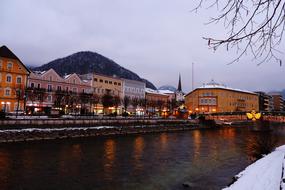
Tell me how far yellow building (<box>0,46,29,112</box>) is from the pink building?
249 cm

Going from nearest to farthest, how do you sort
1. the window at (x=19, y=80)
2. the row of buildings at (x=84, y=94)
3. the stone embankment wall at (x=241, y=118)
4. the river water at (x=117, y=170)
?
the river water at (x=117, y=170) → the row of buildings at (x=84, y=94) → the window at (x=19, y=80) → the stone embankment wall at (x=241, y=118)

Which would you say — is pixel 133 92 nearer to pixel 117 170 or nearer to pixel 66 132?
pixel 66 132

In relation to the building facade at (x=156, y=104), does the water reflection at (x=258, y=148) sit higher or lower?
lower

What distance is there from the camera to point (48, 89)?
65438mm

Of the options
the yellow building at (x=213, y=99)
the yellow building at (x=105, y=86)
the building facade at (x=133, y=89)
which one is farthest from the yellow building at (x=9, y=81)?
the yellow building at (x=213, y=99)

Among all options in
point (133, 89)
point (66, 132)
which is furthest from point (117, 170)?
point (133, 89)

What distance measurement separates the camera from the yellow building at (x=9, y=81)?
53.9 meters

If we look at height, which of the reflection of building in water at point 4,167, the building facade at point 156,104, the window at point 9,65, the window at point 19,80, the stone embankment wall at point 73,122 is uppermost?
the window at point 9,65

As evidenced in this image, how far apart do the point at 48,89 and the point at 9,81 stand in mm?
11190

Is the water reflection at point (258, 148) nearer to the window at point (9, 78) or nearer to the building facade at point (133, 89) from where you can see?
the window at point (9, 78)

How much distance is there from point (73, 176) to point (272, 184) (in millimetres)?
10474

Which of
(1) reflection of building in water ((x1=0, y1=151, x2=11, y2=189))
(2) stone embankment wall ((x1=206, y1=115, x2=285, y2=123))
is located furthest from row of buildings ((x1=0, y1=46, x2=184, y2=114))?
(1) reflection of building in water ((x1=0, y1=151, x2=11, y2=189))

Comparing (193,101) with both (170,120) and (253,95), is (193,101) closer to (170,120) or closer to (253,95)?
(253,95)

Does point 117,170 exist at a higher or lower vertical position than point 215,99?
lower
